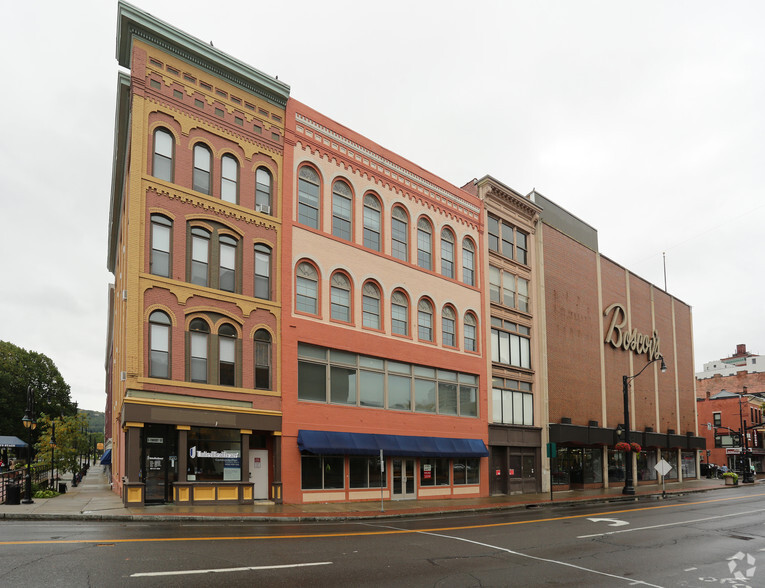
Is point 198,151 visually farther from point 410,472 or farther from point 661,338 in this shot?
point 661,338

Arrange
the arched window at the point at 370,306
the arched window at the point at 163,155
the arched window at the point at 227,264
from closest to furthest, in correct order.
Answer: the arched window at the point at 163,155 < the arched window at the point at 227,264 < the arched window at the point at 370,306

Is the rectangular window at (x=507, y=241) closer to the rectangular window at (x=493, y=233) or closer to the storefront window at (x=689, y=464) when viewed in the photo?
the rectangular window at (x=493, y=233)

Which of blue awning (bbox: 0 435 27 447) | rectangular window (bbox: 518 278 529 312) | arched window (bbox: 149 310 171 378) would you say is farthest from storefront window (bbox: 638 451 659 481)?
blue awning (bbox: 0 435 27 447)

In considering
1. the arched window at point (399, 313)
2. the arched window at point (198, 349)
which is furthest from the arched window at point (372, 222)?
the arched window at point (198, 349)

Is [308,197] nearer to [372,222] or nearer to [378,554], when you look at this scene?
[372,222]

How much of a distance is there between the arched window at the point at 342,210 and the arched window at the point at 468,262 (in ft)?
28.8

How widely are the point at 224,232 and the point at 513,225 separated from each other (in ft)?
68.2

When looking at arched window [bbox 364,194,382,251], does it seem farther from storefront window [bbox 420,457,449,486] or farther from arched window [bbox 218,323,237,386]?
storefront window [bbox 420,457,449,486]

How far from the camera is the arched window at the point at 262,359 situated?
83.7ft

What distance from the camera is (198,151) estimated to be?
25125mm

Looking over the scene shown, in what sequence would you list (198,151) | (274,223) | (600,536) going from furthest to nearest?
(274,223) → (198,151) → (600,536)

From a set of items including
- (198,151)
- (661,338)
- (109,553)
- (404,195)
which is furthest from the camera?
(661,338)

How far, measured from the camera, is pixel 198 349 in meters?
23.9

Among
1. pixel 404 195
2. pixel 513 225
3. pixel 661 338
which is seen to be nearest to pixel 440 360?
pixel 404 195
